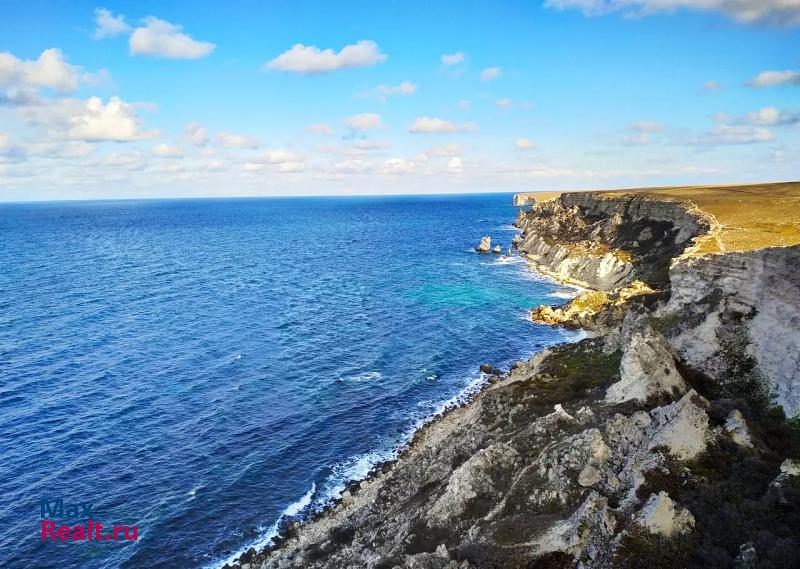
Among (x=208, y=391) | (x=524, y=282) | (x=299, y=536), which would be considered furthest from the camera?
(x=524, y=282)

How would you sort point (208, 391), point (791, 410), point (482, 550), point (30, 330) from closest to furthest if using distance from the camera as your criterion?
1. point (482, 550)
2. point (791, 410)
3. point (208, 391)
4. point (30, 330)

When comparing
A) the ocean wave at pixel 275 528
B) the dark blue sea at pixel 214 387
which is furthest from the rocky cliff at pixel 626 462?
the dark blue sea at pixel 214 387

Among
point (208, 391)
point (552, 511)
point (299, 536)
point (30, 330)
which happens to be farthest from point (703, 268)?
point (30, 330)

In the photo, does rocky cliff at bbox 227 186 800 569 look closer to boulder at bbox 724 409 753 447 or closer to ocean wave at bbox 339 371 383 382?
boulder at bbox 724 409 753 447

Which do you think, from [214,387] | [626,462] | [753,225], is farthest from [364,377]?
[753,225]

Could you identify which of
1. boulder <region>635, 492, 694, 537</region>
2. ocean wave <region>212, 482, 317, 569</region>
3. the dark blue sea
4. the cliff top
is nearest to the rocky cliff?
boulder <region>635, 492, 694, 537</region>

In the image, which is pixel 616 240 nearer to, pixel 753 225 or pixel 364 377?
pixel 753 225

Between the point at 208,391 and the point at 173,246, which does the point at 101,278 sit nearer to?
the point at 173,246
